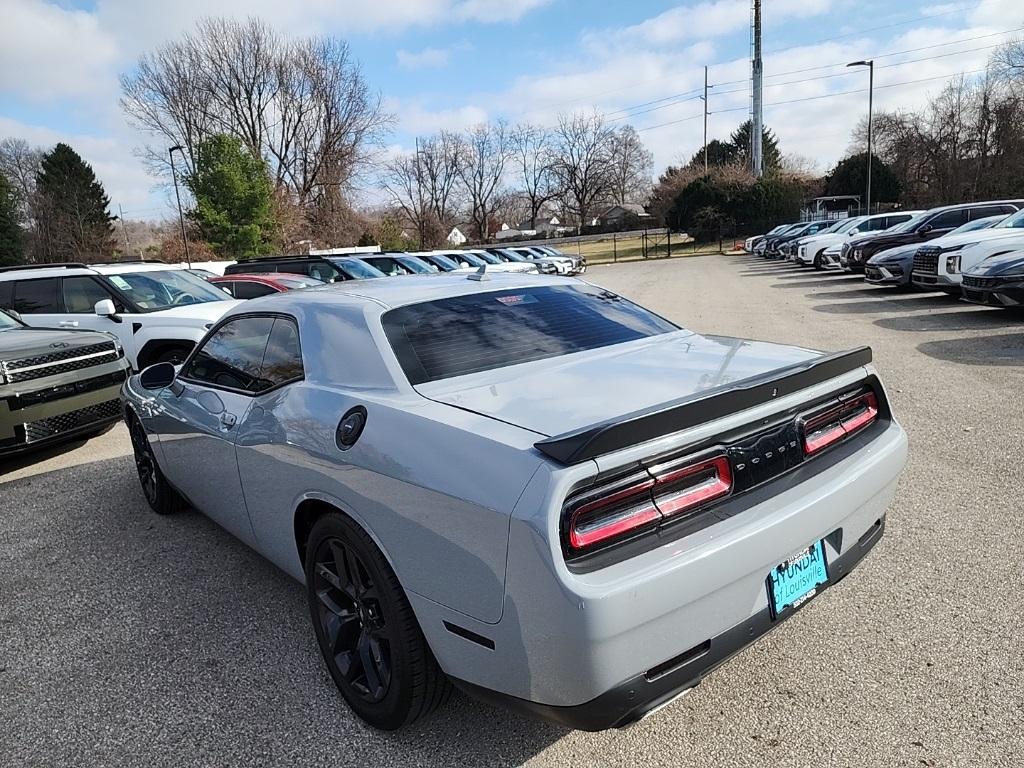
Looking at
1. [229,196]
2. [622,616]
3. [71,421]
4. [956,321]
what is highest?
[229,196]

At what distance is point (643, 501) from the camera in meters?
1.92

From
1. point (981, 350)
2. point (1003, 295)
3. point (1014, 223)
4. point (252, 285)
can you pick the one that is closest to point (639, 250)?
point (1014, 223)

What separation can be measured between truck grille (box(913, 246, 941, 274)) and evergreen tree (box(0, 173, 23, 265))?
51113 mm

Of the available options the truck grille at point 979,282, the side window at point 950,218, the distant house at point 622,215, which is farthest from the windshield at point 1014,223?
the distant house at point 622,215

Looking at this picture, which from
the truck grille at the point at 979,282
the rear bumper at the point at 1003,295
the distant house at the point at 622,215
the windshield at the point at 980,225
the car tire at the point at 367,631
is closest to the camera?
the car tire at the point at 367,631

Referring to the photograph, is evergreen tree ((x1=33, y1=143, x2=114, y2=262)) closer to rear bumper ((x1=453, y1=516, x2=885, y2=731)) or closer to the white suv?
the white suv

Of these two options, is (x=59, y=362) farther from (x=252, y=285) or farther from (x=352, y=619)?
(x=252, y=285)

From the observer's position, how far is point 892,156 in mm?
52844

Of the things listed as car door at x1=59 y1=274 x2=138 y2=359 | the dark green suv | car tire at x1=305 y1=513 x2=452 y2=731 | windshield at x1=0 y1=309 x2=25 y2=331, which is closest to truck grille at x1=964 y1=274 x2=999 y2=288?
car tire at x1=305 y1=513 x2=452 y2=731

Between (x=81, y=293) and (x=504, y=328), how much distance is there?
7.90 meters

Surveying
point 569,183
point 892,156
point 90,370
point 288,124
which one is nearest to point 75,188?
point 288,124

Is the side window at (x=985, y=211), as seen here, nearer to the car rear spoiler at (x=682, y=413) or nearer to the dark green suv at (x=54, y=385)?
the car rear spoiler at (x=682, y=413)

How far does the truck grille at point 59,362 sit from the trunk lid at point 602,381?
4.81 m

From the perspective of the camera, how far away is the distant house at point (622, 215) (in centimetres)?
7900
